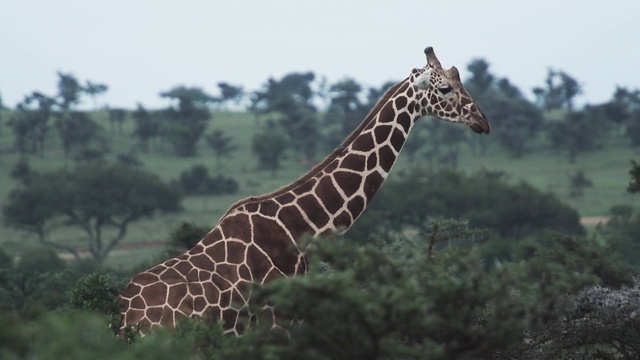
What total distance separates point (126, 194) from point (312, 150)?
12.1m

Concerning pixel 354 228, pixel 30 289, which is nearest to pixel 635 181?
pixel 30 289

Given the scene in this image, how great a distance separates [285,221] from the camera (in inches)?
275

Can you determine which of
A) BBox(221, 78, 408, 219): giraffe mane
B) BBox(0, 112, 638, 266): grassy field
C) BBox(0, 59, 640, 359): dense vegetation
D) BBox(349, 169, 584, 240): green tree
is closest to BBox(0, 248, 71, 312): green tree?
BBox(0, 59, 640, 359): dense vegetation

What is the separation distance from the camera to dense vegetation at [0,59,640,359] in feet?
17.3

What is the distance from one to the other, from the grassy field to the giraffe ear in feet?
79.8

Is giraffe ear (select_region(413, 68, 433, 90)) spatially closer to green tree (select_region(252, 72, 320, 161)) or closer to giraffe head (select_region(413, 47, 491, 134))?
giraffe head (select_region(413, 47, 491, 134))

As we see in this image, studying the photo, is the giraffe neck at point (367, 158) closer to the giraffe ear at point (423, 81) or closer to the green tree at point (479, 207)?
the giraffe ear at point (423, 81)

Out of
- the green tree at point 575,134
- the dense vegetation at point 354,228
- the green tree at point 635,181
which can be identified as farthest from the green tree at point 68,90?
the green tree at point 635,181

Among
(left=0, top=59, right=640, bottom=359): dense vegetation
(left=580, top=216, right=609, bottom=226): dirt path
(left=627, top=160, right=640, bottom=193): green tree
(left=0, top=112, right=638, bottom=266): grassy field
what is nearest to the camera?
(left=0, top=59, right=640, bottom=359): dense vegetation

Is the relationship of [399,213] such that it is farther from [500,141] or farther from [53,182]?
[500,141]

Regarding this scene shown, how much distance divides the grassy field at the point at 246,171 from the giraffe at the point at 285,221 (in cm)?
2425

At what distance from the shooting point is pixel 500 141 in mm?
47406

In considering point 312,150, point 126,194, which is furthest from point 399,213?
point 312,150

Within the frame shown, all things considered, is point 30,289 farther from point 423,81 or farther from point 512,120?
point 512,120
